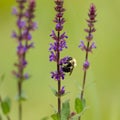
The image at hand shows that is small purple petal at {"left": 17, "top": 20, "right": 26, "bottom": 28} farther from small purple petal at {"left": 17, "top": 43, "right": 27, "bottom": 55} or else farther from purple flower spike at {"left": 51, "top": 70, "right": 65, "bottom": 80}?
purple flower spike at {"left": 51, "top": 70, "right": 65, "bottom": 80}

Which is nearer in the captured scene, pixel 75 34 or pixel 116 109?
pixel 116 109

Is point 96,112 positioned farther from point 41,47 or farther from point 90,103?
point 41,47

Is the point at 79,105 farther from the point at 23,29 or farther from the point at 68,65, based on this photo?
the point at 23,29

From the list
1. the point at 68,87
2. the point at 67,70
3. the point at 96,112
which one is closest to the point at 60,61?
the point at 67,70

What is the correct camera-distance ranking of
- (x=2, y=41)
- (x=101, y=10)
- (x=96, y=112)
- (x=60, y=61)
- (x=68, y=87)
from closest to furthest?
(x=60, y=61)
(x=96, y=112)
(x=68, y=87)
(x=2, y=41)
(x=101, y=10)

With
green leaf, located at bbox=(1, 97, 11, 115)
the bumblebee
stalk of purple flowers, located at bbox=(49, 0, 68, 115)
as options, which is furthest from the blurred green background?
stalk of purple flowers, located at bbox=(49, 0, 68, 115)

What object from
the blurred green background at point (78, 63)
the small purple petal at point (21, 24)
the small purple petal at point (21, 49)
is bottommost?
the blurred green background at point (78, 63)

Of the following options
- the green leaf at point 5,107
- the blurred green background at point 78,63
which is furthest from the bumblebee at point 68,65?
the blurred green background at point 78,63

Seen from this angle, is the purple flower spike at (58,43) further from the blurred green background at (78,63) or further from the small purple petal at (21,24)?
the blurred green background at (78,63)
